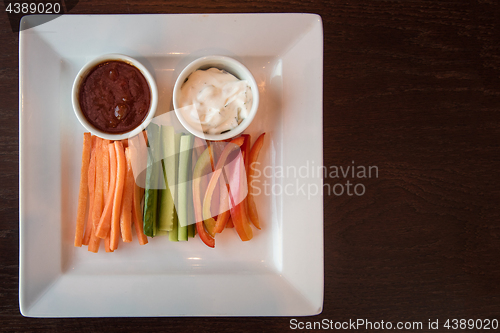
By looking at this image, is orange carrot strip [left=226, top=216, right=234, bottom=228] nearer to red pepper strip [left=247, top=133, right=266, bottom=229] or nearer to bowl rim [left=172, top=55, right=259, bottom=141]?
red pepper strip [left=247, top=133, right=266, bottom=229]

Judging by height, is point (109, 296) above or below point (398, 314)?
above

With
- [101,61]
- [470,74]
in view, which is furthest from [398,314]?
[101,61]

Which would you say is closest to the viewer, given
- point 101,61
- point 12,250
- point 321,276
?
point 101,61

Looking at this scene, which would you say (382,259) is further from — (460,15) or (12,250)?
(12,250)

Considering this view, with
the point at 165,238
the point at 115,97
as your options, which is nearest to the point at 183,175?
the point at 165,238

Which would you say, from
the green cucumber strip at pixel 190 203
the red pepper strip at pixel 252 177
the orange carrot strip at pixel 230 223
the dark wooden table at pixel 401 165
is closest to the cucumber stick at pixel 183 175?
the green cucumber strip at pixel 190 203

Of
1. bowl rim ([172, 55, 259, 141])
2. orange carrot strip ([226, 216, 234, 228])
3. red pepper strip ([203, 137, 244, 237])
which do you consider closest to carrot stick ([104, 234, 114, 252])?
red pepper strip ([203, 137, 244, 237])
